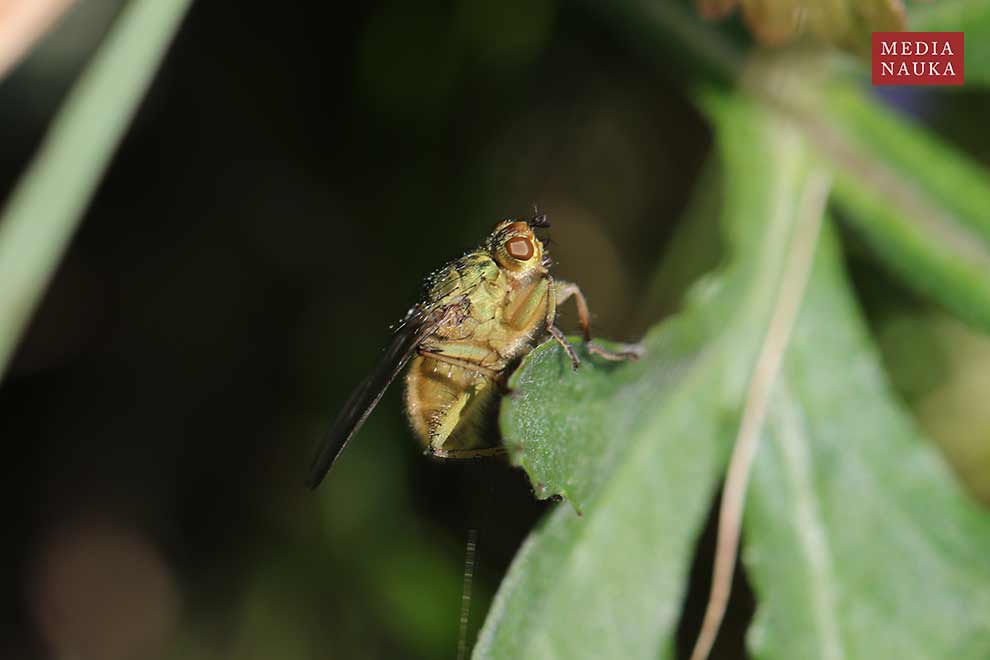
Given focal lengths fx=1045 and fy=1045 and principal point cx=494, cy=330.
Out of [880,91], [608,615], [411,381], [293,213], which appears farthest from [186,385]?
[880,91]

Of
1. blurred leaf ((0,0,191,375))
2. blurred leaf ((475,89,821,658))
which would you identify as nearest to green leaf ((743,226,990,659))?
blurred leaf ((475,89,821,658))

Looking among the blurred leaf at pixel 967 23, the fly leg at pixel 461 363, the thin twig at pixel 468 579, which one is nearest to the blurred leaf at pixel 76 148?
the fly leg at pixel 461 363

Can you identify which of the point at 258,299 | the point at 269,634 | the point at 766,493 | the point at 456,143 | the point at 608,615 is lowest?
the point at 269,634

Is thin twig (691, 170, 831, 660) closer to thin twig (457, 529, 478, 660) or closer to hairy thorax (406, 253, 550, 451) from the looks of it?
hairy thorax (406, 253, 550, 451)

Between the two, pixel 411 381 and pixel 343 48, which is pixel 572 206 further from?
pixel 411 381

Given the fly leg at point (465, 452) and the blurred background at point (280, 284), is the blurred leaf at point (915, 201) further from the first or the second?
the fly leg at point (465, 452)

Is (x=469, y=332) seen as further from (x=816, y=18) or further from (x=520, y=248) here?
(x=816, y=18)
